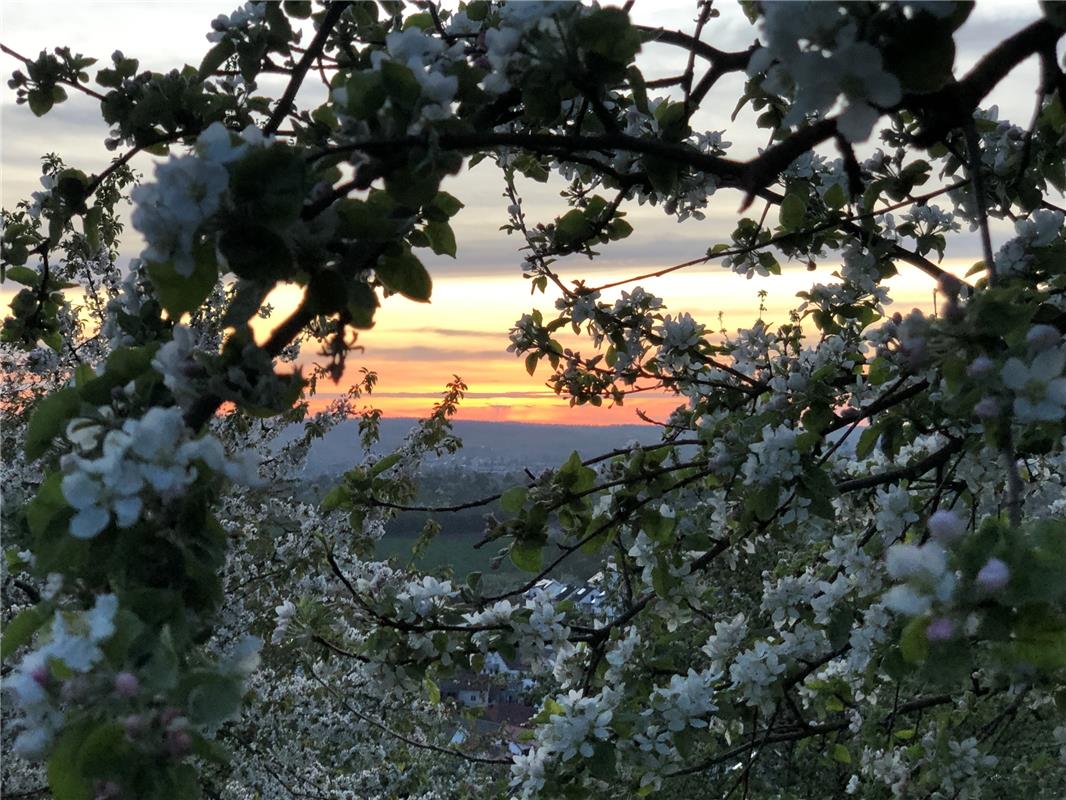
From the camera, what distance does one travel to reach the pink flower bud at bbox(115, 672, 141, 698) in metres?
0.79

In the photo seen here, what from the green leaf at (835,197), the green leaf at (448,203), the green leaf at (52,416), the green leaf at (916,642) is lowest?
the green leaf at (916,642)

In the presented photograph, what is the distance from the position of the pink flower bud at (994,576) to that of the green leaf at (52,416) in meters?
0.95

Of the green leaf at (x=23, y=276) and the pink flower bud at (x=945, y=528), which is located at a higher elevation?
the green leaf at (x=23, y=276)

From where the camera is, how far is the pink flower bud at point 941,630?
0.89 metres

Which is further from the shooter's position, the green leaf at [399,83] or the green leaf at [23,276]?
the green leaf at [23,276]

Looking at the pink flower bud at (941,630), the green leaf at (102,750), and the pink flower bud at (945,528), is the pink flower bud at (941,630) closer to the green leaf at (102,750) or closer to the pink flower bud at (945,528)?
the pink flower bud at (945,528)

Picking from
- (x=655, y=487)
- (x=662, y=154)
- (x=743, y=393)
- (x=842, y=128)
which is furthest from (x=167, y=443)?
(x=743, y=393)

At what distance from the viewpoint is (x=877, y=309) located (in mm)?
3000

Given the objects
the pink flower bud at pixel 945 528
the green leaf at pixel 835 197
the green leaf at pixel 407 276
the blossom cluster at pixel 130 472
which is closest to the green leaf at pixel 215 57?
the green leaf at pixel 407 276

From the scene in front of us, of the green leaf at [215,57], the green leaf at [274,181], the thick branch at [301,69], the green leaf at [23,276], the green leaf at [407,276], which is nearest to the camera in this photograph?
Answer: the green leaf at [274,181]

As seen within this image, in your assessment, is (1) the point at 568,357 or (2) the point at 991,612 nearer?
(2) the point at 991,612

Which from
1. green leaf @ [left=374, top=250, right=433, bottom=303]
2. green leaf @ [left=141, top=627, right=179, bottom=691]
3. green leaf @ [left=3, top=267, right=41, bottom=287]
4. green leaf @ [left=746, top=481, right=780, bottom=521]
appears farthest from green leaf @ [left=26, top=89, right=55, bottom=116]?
green leaf @ [left=746, top=481, right=780, bottom=521]

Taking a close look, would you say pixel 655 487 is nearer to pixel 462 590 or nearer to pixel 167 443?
pixel 462 590

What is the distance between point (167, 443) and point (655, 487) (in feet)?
5.78
